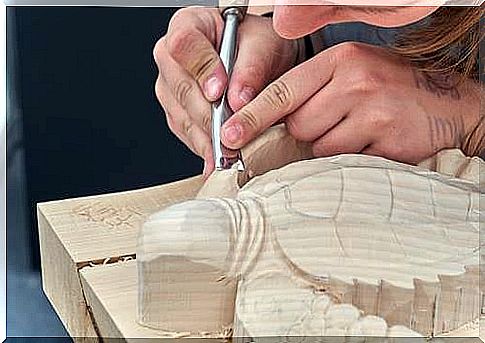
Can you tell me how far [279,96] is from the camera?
0.45 meters

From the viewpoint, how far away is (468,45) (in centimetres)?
47

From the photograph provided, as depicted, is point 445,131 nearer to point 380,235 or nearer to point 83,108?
point 380,235

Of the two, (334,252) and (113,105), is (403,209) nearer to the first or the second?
(334,252)

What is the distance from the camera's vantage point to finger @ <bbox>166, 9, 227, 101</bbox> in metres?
0.45

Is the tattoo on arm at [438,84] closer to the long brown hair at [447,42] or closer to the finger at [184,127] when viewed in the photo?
the long brown hair at [447,42]

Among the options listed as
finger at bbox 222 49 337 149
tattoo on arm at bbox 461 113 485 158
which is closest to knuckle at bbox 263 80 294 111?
finger at bbox 222 49 337 149

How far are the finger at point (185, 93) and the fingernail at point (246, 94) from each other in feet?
0.07

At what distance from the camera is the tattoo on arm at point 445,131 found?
47 cm

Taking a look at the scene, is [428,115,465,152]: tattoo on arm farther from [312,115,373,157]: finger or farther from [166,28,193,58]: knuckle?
[166,28,193,58]: knuckle

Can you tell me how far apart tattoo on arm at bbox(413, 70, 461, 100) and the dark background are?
0.14 m

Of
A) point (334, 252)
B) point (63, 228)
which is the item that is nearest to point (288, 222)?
point (334, 252)

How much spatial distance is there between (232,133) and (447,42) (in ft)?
0.47

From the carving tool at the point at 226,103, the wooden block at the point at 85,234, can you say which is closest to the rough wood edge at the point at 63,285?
the wooden block at the point at 85,234

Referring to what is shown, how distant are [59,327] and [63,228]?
61 millimetres
